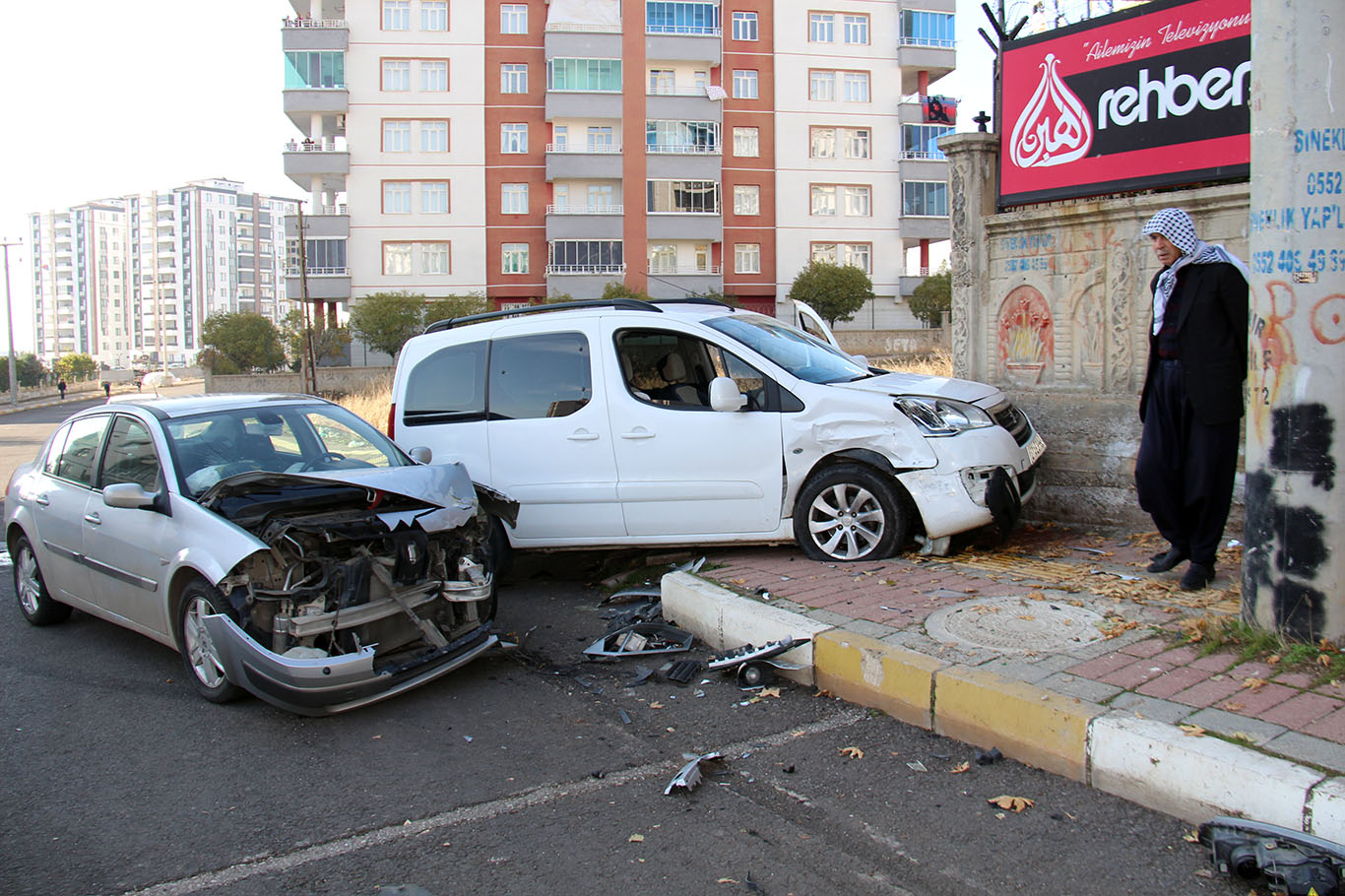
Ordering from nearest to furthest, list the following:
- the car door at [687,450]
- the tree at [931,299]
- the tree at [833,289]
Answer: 1. the car door at [687,450]
2. the tree at [833,289]
3. the tree at [931,299]

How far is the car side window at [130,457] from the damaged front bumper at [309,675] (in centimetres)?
125

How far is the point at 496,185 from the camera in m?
50.7

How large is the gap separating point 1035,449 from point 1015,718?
3516mm

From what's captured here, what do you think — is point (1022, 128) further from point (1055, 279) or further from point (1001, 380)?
point (1001, 380)

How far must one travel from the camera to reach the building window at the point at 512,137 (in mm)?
50469

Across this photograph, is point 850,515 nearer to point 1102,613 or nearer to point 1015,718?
point 1102,613

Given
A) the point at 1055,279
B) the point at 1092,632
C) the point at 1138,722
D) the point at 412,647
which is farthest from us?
the point at 1055,279

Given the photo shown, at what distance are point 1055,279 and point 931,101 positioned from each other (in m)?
47.9

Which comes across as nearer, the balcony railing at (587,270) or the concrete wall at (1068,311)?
the concrete wall at (1068,311)

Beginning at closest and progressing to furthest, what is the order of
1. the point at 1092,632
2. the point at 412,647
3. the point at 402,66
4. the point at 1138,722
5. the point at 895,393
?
the point at 1138,722
the point at 1092,632
the point at 412,647
the point at 895,393
the point at 402,66

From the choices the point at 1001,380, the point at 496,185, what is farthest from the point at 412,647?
the point at 496,185

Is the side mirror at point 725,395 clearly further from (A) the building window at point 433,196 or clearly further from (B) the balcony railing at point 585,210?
(A) the building window at point 433,196

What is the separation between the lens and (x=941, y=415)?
20.9 feet

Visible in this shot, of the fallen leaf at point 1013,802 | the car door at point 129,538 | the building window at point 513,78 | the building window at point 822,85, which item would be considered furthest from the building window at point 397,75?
the fallen leaf at point 1013,802
